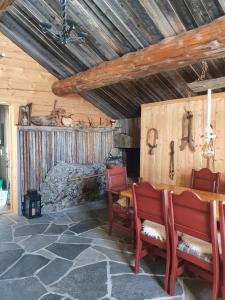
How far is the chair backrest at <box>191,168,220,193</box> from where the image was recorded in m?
3.51

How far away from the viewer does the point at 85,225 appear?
14.3 ft

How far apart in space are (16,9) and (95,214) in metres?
3.81

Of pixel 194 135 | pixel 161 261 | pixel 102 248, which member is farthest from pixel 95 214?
pixel 194 135

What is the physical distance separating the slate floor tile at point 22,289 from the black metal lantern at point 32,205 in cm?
210

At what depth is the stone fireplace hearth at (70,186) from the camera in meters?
5.16

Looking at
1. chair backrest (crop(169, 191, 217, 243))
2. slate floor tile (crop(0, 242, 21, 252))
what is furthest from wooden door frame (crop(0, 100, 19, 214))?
chair backrest (crop(169, 191, 217, 243))

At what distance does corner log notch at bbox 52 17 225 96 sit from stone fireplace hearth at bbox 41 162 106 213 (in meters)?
1.92

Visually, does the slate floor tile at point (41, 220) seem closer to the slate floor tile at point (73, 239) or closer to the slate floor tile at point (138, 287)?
the slate floor tile at point (73, 239)

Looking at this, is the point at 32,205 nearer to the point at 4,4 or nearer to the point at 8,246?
the point at 8,246

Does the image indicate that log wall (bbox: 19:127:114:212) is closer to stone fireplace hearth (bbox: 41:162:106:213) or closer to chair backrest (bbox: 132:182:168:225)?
stone fireplace hearth (bbox: 41:162:106:213)

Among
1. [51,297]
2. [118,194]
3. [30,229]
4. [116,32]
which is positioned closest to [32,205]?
[30,229]

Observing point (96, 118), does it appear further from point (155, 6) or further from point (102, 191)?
point (155, 6)

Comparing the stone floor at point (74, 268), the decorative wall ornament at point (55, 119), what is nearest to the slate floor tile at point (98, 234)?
the stone floor at point (74, 268)

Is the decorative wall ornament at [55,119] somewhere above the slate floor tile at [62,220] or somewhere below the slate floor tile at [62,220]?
above
